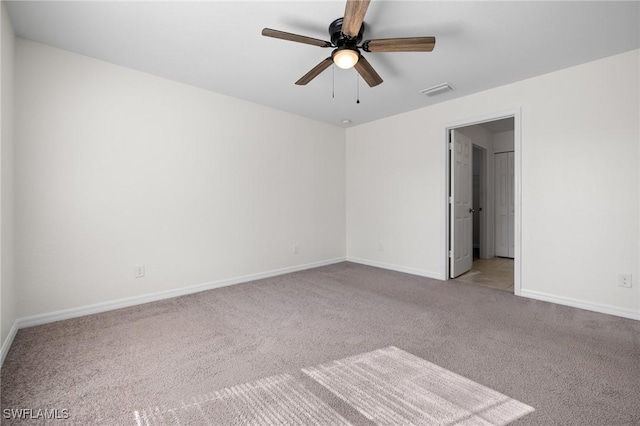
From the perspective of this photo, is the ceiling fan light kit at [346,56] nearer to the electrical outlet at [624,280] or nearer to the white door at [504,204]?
the electrical outlet at [624,280]

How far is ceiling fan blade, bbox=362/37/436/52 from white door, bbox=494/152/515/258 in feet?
15.6

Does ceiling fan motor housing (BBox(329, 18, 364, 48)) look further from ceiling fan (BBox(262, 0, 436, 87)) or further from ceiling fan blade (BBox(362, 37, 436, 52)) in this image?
ceiling fan blade (BBox(362, 37, 436, 52))

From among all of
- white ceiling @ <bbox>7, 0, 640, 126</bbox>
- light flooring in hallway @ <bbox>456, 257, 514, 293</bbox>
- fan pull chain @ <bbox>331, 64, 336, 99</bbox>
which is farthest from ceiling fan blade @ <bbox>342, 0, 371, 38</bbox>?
light flooring in hallway @ <bbox>456, 257, 514, 293</bbox>

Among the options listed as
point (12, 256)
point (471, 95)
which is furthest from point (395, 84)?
point (12, 256)

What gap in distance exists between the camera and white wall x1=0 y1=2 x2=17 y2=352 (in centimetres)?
218

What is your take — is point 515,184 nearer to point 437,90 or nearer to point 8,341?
point 437,90

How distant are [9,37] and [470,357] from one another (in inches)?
168

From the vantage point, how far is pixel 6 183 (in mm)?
2330

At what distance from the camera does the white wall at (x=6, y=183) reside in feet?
7.15

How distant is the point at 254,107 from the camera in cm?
427

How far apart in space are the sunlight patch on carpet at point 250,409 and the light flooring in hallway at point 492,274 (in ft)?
10.4

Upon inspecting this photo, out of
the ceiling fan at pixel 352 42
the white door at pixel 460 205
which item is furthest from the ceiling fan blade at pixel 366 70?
the white door at pixel 460 205

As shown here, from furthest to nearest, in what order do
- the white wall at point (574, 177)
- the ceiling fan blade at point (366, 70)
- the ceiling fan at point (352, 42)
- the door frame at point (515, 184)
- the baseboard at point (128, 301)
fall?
the door frame at point (515, 184) < the white wall at point (574, 177) < the baseboard at point (128, 301) < the ceiling fan blade at point (366, 70) < the ceiling fan at point (352, 42)

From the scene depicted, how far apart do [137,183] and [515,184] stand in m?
4.24
